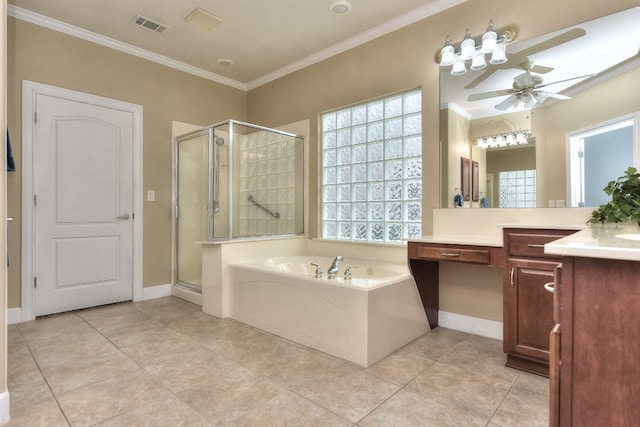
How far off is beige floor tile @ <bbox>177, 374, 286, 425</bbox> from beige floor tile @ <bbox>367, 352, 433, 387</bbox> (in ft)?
1.93

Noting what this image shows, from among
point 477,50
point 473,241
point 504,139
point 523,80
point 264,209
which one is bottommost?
point 473,241

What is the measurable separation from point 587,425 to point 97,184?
3799mm

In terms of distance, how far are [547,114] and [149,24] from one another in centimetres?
328

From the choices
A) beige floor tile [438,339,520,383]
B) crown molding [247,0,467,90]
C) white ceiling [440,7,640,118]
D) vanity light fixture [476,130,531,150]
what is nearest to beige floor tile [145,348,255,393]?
beige floor tile [438,339,520,383]

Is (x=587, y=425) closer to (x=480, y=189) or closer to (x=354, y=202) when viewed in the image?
(x=480, y=189)

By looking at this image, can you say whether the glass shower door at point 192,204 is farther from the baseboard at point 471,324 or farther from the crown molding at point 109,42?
the baseboard at point 471,324

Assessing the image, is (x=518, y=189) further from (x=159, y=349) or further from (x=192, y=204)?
(x=192, y=204)

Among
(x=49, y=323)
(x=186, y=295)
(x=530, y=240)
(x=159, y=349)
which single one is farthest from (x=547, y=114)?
(x=49, y=323)

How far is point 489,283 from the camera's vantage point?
102 inches

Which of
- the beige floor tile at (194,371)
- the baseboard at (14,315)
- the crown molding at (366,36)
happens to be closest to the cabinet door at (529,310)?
the beige floor tile at (194,371)

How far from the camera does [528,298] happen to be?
1983 mm

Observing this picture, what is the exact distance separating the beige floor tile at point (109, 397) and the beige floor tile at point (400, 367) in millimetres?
1153

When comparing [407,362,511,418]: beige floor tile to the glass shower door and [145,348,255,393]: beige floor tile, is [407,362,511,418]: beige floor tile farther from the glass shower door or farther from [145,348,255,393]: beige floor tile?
the glass shower door

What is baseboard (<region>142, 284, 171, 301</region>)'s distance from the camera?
365 cm
